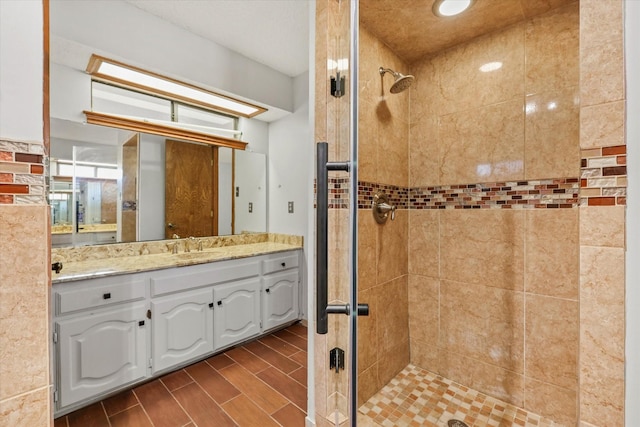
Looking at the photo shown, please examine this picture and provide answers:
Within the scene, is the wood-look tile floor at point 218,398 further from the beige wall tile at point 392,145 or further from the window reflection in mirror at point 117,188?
the beige wall tile at point 392,145

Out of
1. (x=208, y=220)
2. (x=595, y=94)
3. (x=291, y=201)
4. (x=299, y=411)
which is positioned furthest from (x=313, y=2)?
(x=299, y=411)

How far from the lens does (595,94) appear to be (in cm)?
65

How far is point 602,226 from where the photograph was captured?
0.64 m

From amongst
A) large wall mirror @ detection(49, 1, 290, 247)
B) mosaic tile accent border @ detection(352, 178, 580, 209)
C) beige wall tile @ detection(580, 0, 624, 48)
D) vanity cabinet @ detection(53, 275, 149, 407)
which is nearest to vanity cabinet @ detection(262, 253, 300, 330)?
large wall mirror @ detection(49, 1, 290, 247)

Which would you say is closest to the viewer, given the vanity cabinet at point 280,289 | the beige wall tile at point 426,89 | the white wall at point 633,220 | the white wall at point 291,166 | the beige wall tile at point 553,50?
the white wall at point 633,220

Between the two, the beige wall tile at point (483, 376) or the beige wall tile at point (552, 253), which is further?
the beige wall tile at point (483, 376)

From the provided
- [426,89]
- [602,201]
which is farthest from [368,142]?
[602,201]

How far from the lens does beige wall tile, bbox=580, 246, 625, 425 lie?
2.05 ft

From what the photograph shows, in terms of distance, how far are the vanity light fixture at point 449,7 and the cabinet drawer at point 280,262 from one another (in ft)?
6.84

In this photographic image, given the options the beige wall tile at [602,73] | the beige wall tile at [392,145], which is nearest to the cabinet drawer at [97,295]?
the beige wall tile at [392,145]

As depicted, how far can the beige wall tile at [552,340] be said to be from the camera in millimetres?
1350

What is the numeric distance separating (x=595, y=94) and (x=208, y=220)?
2.64 metres

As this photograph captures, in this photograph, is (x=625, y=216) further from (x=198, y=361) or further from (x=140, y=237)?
(x=140, y=237)

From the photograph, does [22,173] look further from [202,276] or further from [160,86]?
[160,86]
